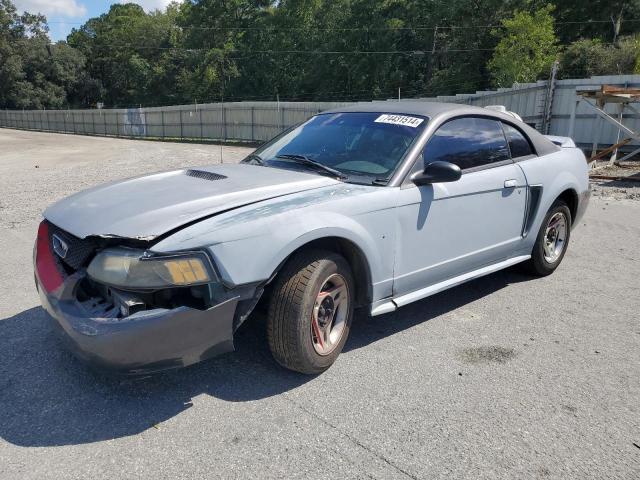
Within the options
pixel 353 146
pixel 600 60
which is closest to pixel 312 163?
pixel 353 146

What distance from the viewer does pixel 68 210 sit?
3119mm

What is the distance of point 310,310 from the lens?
2961 millimetres

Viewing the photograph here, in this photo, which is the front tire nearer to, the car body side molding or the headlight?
the car body side molding

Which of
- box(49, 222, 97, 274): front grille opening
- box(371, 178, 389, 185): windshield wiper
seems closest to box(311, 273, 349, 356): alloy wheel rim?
box(371, 178, 389, 185): windshield wiper

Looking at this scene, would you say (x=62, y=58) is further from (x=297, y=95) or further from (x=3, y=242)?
(x=3, y=242)

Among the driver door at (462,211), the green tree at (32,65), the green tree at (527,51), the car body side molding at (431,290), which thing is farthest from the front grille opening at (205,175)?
the green tree at (32,65)

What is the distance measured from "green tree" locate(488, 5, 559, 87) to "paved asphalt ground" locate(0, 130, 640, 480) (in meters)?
36.5

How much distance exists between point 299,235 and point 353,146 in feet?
3.95

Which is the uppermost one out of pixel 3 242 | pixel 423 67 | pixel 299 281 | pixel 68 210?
pixel 423 67

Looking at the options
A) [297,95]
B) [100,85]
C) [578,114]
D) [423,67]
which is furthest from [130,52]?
[578,114]

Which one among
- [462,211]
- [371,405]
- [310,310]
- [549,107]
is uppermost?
[549,107]

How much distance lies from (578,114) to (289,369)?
1721 centimetres

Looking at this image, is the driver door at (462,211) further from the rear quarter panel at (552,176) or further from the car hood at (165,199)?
the car hood at (165,199)

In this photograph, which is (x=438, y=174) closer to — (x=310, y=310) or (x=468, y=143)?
(x=468, y=143)
